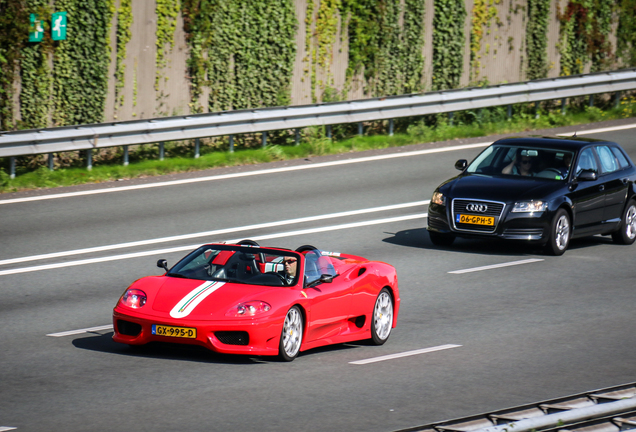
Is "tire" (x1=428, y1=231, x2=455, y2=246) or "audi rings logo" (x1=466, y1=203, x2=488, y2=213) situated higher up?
"audi rings logo" (x1=466, y1=203, x2=488, y2=213)

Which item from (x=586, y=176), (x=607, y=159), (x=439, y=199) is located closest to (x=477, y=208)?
(x=439, y=199)

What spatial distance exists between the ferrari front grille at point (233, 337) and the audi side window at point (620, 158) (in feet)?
33.3

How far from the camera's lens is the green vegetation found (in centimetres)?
1975

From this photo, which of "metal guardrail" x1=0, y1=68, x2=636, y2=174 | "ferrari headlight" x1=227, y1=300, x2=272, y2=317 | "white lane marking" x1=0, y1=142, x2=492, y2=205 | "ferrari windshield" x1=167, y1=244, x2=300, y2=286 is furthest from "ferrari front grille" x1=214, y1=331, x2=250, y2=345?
"metal guardrail" x1=0, y1=68, x2=636, y2=174

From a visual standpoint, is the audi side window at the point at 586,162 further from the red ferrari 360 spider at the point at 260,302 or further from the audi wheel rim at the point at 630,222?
the red ferrari 360 spider at the point at 260,302

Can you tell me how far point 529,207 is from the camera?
15.3 meters

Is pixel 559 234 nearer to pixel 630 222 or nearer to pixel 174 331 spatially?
pixel 630 222

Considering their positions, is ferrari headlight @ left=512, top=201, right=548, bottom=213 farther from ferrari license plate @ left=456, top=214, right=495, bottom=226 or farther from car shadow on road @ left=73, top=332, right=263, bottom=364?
car shadow on road @ left=73, top=332, right=263, bottom=364

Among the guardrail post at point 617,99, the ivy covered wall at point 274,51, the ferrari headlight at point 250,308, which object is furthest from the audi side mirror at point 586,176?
the guardrail post at point 617,99

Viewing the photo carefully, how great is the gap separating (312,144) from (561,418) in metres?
16.4

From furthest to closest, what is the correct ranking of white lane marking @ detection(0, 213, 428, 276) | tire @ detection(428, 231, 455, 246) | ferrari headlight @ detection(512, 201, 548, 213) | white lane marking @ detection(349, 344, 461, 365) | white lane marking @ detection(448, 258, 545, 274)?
tire @ detection(428, 231, 455, 246)
ferrari headlight @ detection(512, 201, 548, 213)
white lane marking @ detection(448, 258, 545, 274)
white lane marking @ detection(0, 213, 428, 276)
white lane marking @ detection(349, 344, 461, 365)

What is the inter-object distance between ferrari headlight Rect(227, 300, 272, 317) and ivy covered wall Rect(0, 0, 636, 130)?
12.8 meters

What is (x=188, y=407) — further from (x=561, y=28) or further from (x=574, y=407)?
(x=561, y=28)

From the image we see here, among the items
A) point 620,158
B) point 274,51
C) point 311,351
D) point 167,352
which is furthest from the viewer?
point 274,51
